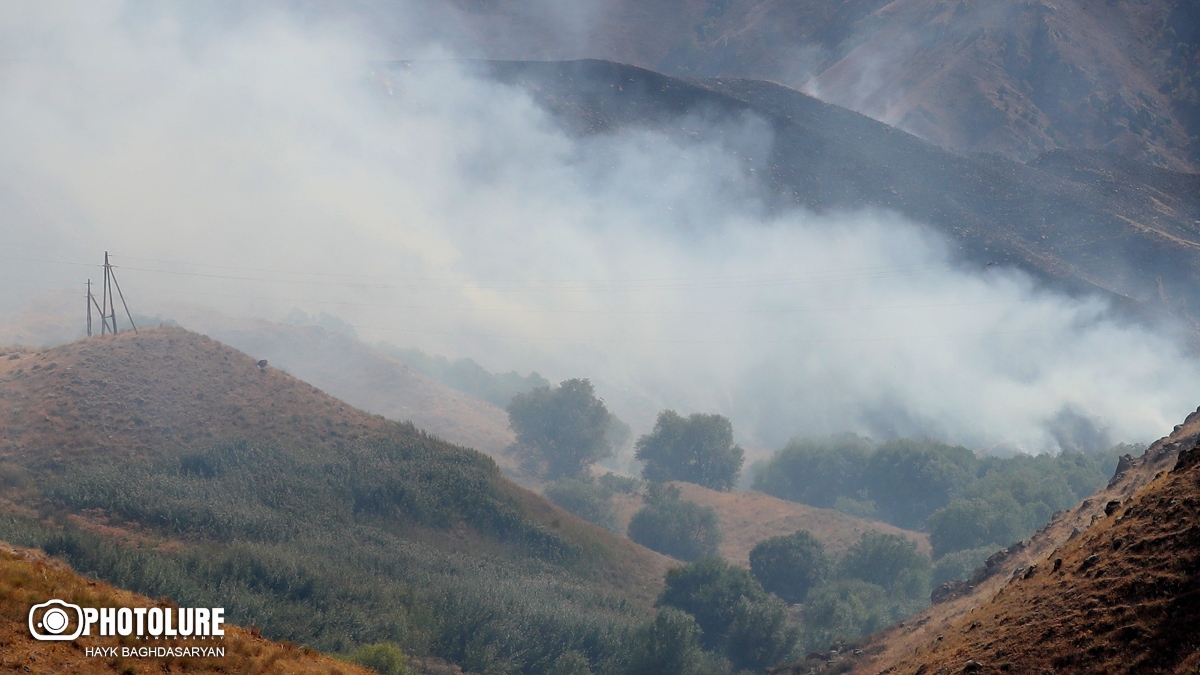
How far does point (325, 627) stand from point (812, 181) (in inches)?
5227

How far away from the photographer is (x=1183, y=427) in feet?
149

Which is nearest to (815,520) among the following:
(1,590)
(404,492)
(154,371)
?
(404,492)

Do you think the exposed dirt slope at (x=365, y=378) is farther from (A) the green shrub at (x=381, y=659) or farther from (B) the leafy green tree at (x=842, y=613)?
(A) the green shrub at (x=381, y=659)

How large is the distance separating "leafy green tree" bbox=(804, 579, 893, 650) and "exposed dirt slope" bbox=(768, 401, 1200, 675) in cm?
2438

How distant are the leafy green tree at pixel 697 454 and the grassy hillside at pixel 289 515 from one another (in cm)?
5792

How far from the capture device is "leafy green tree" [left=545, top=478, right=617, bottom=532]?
365 feet

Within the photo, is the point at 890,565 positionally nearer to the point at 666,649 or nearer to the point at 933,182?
the point at 666,649

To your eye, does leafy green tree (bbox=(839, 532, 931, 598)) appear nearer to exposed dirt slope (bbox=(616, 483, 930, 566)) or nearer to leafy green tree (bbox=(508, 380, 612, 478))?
exposed dirt slope (bbox=(616, 483, 930, 566))

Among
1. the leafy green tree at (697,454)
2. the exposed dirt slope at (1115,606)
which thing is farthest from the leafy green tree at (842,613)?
the leafy green tree at (697,454)

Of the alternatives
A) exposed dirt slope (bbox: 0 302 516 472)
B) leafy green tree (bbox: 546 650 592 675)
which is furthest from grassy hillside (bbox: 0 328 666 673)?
exposed dirt slope (bbox: 0 302 516 472)

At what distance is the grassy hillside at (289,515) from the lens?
49.6 metres

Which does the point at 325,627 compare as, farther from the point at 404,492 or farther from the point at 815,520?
the point at 815,520

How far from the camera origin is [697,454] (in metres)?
144

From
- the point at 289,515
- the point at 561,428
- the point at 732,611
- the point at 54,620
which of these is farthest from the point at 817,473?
the point at 54,620
